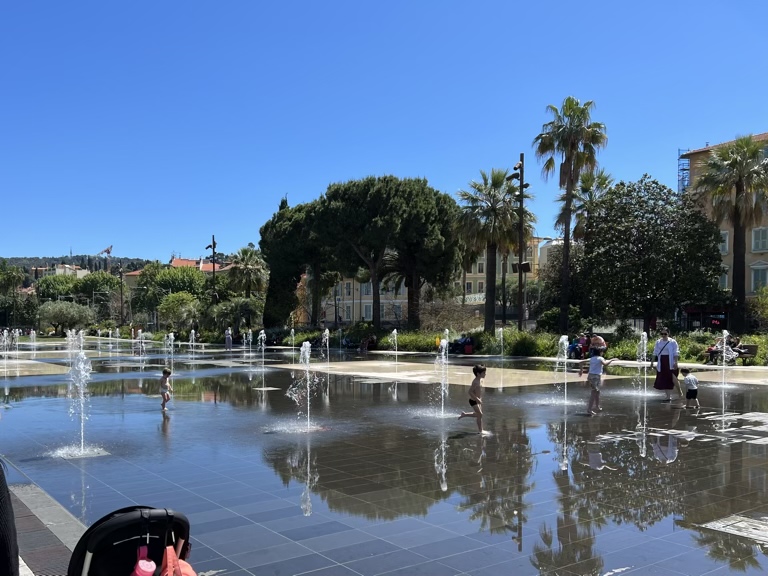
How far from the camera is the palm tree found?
33281 millimetres

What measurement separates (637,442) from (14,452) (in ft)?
30.2

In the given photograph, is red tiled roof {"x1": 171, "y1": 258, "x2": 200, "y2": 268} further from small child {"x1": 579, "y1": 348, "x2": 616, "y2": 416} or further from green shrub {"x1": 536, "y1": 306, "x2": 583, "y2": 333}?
small child {"x1": 579, "y1": 348, "x2": 616, "y2": 416}

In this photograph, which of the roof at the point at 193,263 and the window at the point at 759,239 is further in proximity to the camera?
the roof at the point at 193,263

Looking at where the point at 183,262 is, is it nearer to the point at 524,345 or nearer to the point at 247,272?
the point at 247,272

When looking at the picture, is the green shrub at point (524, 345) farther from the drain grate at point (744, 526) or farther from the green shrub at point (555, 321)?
the drain grate at point (744, 526)

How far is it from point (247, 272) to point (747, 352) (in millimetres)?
44827

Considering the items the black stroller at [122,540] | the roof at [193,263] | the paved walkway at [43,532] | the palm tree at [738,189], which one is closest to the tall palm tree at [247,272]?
the palm tree at [738,189]

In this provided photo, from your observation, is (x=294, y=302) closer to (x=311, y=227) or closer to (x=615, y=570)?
(x=311, y=227)

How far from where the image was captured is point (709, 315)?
122 ft

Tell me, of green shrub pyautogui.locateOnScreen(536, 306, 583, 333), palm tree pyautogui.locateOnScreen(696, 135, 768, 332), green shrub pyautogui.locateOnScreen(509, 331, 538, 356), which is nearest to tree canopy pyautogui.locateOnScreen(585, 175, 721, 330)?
palm tree pyautogui.locateOnScreen(696, 135, 768, 332)

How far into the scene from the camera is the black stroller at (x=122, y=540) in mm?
2395

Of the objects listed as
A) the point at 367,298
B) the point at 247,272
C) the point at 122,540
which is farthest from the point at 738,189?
the point at 367,298

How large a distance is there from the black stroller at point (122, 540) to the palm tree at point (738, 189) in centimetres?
3588

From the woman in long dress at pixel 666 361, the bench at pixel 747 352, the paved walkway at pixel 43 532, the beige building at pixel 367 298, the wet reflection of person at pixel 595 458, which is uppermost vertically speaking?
the beige building at pixel 367 298
